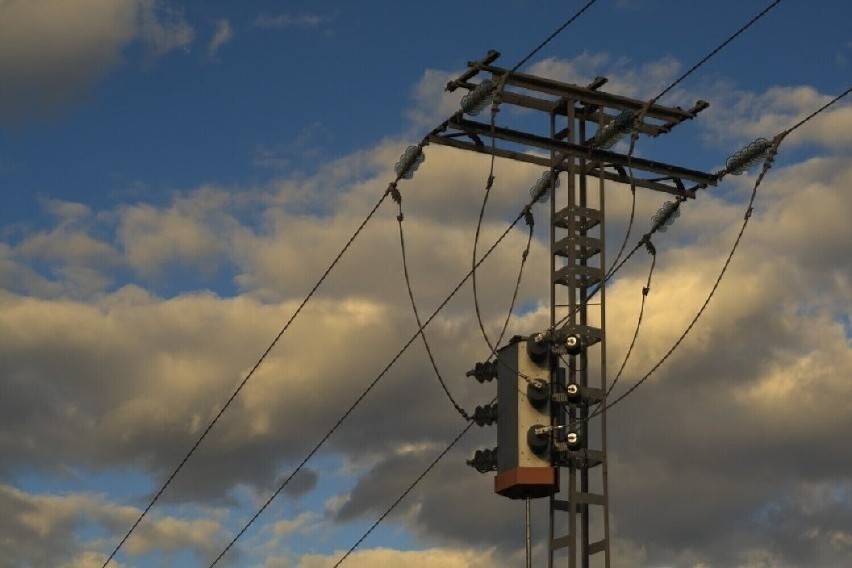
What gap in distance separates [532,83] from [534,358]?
4479mm

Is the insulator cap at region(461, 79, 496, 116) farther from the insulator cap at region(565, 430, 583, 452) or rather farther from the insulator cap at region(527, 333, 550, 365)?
the insulator cap at region(565, 430, 583, 452)

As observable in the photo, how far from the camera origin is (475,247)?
28906 mm

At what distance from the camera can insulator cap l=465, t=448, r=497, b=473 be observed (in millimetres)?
27688

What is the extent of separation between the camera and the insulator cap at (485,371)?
2802 centimetres

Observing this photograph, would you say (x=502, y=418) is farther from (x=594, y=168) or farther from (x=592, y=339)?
(x=594, y=168)

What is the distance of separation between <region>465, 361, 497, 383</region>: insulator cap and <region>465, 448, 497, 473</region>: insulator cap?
3.65 feet

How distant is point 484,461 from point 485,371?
139 cm

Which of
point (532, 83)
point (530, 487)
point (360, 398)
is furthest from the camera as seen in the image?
point (360, 398)

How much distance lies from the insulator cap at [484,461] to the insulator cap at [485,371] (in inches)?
43.8

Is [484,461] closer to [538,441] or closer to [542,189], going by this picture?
[538,441]

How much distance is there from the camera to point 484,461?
27.8 m

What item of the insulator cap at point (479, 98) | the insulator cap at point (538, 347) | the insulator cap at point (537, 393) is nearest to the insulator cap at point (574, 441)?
the insulator cap at point (537, 393)

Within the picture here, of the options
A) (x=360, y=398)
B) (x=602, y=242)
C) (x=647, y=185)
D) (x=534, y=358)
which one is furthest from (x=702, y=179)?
(x=360, y=398)

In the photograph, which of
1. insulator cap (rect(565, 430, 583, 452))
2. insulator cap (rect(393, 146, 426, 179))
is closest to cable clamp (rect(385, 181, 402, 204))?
insulator cap (rect(393, 146, 426, 179))
